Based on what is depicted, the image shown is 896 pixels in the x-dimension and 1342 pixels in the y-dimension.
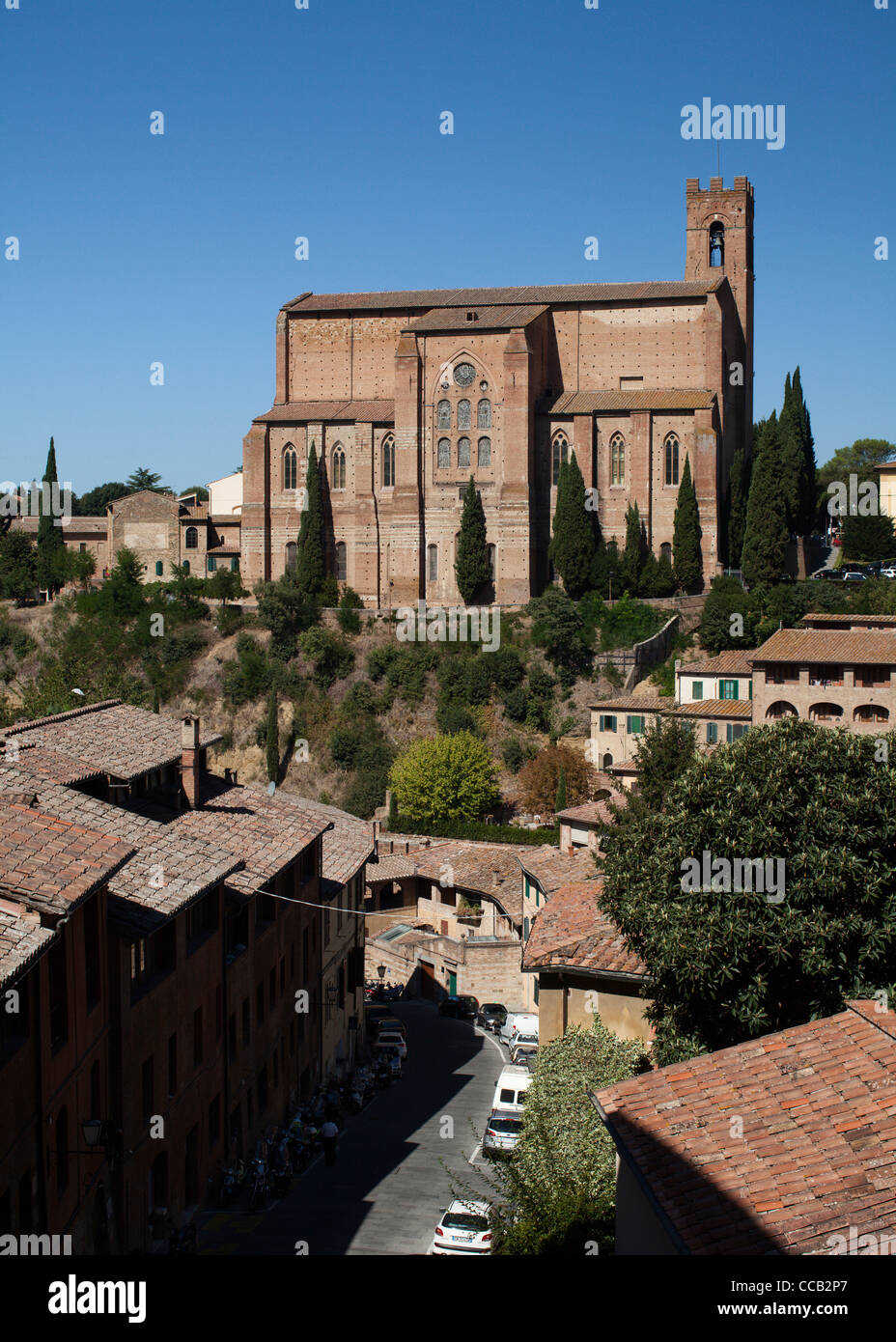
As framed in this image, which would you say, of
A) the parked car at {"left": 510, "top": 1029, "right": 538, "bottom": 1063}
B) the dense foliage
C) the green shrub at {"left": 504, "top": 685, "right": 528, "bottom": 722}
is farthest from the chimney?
the green shrub at {"left": 504, "top": 685, "right": 528, "bottom": 722}

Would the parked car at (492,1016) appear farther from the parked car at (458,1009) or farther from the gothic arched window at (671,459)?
the gothic arched window at (671,459)

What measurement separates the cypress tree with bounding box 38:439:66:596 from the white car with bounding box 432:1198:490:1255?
193 ft

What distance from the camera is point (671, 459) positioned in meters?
66.6

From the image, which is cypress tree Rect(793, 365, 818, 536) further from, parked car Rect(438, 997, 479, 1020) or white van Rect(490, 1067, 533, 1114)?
white van Rect(490, 1067, 533, 1114)

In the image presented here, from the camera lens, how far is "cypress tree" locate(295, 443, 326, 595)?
66562mm

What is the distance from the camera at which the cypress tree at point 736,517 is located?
66500 mm

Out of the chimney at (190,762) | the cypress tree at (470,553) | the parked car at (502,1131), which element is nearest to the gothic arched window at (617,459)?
the cypress tree at (470,553)

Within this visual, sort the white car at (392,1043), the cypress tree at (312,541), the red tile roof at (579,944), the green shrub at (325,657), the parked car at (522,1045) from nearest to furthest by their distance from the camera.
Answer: the red tile roof at (579,944) → the parked car at (522,1045) → the white car at (392,1043) → the green shrub at (325,657) → the cypress tree at (312,541)

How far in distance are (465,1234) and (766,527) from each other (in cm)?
4821

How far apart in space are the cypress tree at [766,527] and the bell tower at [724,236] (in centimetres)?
1322

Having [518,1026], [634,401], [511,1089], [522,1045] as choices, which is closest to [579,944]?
[511,1089]

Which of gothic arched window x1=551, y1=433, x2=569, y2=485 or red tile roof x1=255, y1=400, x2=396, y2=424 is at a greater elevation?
red tile roof x1=255, y1=400, x2=396, y2=424

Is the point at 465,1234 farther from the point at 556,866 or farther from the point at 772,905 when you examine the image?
the point at 556,866

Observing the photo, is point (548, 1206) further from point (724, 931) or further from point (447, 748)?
point (447, 748)
